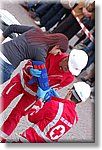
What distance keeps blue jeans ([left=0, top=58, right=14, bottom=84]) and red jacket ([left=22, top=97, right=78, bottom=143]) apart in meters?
0.15

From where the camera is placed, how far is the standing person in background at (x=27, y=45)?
71.1 inches

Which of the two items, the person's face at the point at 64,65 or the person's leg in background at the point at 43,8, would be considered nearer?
the person's face at the point at 64,65

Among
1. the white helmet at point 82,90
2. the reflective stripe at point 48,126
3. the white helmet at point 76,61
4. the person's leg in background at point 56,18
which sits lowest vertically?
the person's leg in background at point 56,18

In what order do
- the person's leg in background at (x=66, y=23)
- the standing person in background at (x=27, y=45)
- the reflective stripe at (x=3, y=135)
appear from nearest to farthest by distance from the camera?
1. the standing person in background at (x=27, y=45)
2. the reflective stripe at (x=3, y=135)
3. the person's leg in background at (x=66, y=23)

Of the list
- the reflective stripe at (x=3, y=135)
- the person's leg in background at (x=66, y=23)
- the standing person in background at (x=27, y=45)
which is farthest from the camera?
the person's leg in background at (x=66, y=23)

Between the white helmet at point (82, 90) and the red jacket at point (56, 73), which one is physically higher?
the red jacket at point (56, 73)

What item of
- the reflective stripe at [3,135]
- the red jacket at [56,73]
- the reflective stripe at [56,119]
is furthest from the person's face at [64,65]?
the reflective stripe at [3,135]

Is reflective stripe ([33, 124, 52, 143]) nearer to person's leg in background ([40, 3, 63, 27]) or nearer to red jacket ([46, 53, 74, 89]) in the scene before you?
red jacket ([46, 53, 74, 89])

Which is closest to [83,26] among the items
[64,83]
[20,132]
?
[64,83]

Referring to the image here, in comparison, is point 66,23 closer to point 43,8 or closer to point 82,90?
point 43,8

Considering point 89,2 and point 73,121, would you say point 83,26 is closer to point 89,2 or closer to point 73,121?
point 89,2

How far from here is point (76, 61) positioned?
1849mm

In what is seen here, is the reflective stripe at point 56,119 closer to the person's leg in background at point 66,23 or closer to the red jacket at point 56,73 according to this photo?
the red jacket at point 56,73

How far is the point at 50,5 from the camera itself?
2.09 meters
